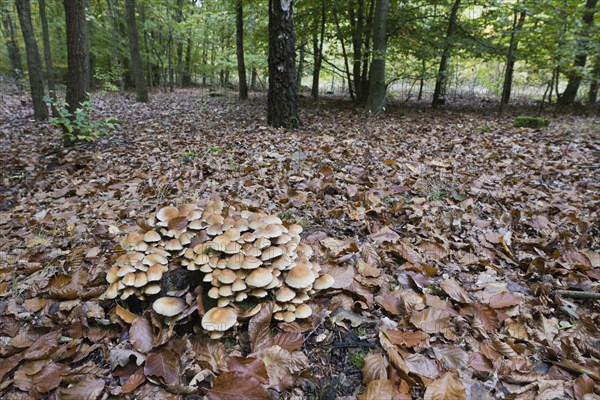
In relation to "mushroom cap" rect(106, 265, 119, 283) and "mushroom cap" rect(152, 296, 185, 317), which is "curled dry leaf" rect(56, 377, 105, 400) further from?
"mushroom cap" rect(106, 265, 119, 283)

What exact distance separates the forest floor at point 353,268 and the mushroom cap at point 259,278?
0.33m

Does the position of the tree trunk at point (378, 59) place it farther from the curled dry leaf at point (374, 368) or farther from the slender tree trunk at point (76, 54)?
the curled dry leaf at point (374, 368)

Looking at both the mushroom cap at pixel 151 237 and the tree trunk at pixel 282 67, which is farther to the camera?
the tree trunk at pixel 282 67

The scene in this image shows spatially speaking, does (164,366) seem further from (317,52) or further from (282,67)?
(317,52)

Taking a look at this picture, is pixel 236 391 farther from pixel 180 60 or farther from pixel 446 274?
pixel 180 60

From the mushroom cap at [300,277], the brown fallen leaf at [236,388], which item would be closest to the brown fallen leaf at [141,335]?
the brown fallen leaf at [236,388]

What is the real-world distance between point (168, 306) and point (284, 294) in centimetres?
73

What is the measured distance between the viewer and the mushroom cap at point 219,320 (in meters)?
1.98

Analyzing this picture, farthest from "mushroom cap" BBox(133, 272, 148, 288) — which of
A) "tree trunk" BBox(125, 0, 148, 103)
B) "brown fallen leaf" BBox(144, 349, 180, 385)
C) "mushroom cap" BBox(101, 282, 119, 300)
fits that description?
"tree trunk" BBox(125, 0, 148, 103)

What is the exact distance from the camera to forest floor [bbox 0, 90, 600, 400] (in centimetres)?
190

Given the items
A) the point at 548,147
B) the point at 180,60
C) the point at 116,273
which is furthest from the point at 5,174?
the point at 180,60

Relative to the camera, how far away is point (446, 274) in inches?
108

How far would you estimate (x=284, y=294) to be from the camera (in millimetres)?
2141

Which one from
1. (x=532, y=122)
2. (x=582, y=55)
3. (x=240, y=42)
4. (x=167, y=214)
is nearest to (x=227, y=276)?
(x=167, y=214)
